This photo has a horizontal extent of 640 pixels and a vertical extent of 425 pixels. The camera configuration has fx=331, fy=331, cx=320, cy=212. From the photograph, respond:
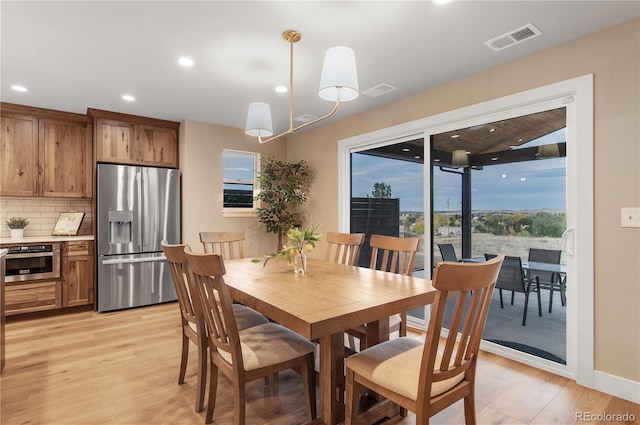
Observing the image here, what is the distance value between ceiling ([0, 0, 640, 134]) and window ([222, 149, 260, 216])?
150 cm

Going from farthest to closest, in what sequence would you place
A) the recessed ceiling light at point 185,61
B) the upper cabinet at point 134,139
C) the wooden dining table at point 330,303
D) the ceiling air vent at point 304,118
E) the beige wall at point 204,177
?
the beige wall at point 204,177 < the ceiling air vent at point 304,118 < the upper cabinet at point 134,139 < the recessed ceiling light at point 185,61 < the wooden dining table at point 330,303

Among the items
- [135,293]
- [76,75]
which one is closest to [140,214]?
[135,293]

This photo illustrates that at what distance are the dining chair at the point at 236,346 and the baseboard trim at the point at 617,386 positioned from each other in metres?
1.99

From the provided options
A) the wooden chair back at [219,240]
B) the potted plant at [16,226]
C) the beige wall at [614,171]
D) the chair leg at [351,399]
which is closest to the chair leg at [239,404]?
the chair leg at [351,399]

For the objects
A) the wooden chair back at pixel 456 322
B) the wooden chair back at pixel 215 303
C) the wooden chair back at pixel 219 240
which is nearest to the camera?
the wooden chair back at pixel 456 322

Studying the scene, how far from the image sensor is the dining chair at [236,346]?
5.23ft

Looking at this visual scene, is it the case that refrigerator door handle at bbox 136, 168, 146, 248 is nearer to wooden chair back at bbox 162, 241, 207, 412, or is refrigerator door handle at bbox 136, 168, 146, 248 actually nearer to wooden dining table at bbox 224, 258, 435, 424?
wooden chair back at bbox 162, 241, 207, 412

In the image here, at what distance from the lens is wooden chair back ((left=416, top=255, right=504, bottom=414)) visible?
1240mm

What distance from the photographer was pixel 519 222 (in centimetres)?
282

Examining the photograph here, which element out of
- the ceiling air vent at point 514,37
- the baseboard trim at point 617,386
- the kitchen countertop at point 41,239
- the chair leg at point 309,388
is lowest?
the baseboard trim at point 617,386

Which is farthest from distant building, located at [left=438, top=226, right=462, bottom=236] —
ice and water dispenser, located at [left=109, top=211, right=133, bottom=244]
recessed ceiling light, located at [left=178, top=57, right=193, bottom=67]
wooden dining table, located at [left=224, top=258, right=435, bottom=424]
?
ice and water dispenser, located at [left=109, top=211, right=133, bottom=244]

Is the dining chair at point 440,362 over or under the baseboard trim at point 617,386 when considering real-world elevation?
over

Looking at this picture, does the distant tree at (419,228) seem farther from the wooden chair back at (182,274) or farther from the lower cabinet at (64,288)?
the lower cabinet at (64,288)

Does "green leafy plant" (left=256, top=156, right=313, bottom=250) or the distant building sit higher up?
"green leafy plant" (left=256, top=156, right=313, bottom=250)
